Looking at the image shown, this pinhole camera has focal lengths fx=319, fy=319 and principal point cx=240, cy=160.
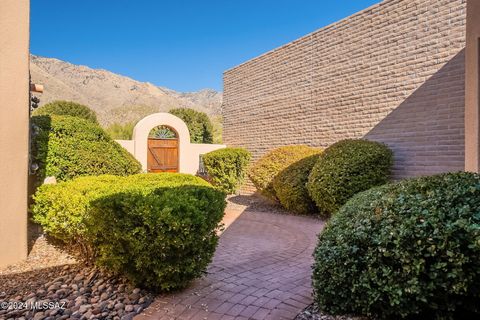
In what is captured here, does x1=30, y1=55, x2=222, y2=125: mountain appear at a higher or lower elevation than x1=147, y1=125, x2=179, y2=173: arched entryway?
higher

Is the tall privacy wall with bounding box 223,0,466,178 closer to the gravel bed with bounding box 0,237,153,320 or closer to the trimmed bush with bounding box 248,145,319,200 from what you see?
the trimmed bush with bounding box 248,145,319,200

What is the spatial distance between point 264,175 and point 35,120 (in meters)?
5.52

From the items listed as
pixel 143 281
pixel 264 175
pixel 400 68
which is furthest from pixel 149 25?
pixel 143 281

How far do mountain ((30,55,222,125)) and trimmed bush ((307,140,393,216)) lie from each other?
89.2 ft

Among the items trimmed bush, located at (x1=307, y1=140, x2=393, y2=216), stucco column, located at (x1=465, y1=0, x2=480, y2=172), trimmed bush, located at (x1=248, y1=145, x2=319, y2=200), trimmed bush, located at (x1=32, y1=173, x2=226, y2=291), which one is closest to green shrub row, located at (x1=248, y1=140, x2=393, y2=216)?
trimmed bush, located at (x1=307, y1=140, x2=393, y2=216)

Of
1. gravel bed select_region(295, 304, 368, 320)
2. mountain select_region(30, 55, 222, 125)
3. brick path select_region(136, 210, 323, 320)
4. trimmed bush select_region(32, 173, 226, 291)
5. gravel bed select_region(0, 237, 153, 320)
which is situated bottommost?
gravel bed select_region(0, 237, 153, 320)

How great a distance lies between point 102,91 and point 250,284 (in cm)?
4112

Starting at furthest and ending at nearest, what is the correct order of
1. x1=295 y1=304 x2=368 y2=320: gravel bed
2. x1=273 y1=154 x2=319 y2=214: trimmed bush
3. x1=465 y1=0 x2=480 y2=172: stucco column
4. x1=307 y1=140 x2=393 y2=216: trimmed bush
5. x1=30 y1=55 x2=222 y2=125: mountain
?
x1=30 y1=55 x2=222 y2=125: mountain → x1=273 y1=154 x2=319 y2=214: trimmed bush → x1=307 y1=140 x2=393 y2=216: trimmed bush → x1=465 y1=0 x2=480 y2=172: stucco column → x1=295 y1=304 x2=368 y2=320: gravel bed

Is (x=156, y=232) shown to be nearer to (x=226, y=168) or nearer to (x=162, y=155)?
(x=226, y=168)

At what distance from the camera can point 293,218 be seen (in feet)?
24.4

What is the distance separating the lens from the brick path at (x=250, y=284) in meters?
2.78

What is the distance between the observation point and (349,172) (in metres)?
6.50

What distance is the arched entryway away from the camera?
1148 cm

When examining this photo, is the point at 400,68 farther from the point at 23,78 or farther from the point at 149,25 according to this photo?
the point at 149,25
